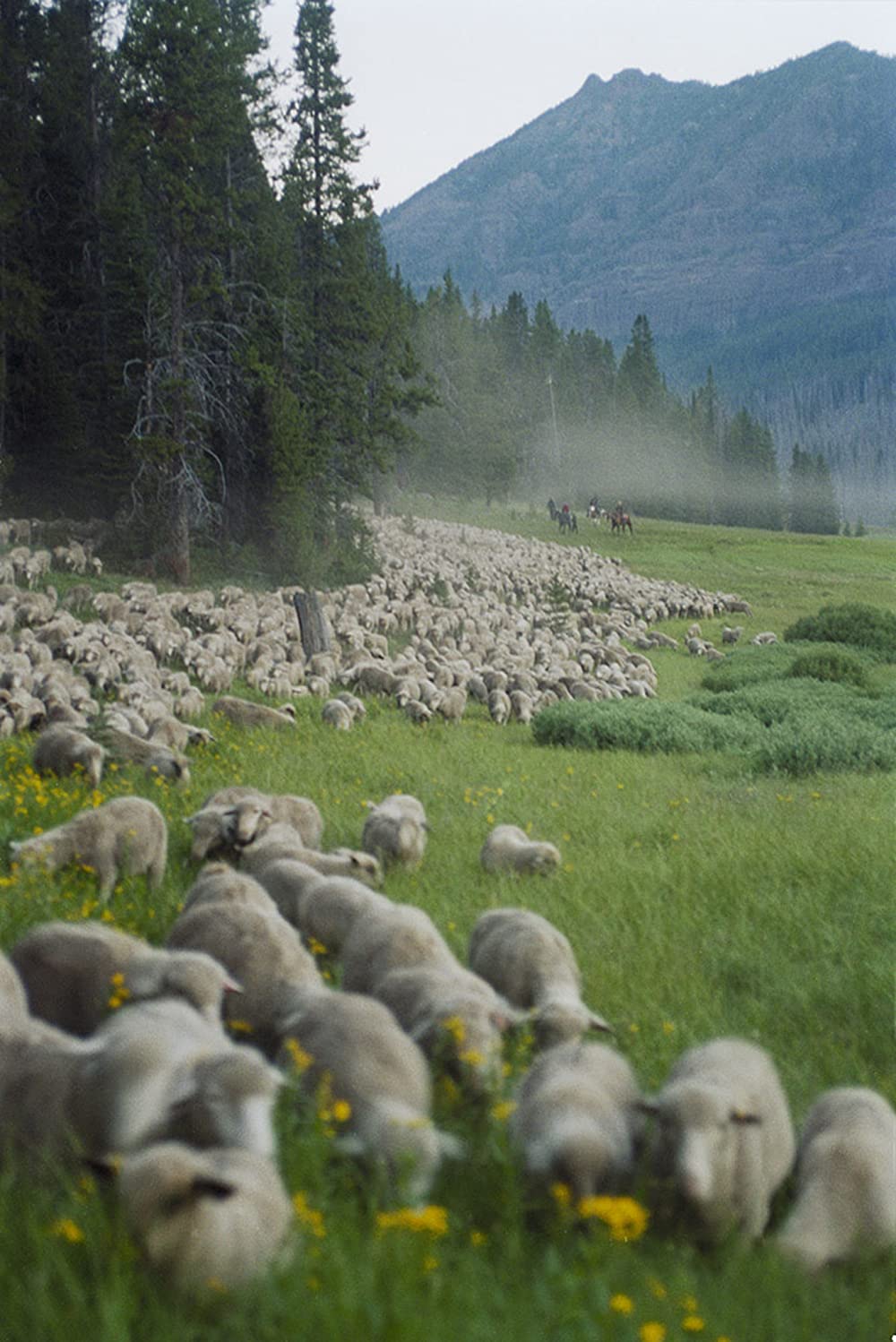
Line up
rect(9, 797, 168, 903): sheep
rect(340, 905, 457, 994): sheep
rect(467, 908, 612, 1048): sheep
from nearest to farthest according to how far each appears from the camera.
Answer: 1. rect(340, 905, 457, 994): sheep
2. rect(467, 908, 612, 1048): sheep
3. rect(9, 797, 168, 903): sheep

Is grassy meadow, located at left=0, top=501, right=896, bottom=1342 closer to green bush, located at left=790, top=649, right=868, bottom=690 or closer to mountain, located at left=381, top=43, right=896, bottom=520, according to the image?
green bush, located at left=790, top=649, right=868, bottom=690

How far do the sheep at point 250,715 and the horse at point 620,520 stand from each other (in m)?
5.98

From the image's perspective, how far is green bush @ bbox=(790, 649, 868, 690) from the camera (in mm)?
12836

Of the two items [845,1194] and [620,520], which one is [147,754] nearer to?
[845,1194]

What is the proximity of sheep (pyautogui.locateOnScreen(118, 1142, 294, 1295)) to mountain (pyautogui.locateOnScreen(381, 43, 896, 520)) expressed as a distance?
1092 centimetres

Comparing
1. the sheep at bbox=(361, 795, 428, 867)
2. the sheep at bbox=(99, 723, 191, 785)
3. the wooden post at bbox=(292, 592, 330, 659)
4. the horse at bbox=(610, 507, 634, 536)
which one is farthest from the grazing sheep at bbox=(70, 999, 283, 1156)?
the horse at bbox=(610, 507, 634, 536)

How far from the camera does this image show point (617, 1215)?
10.8ft

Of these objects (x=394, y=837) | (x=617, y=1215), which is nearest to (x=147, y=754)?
(x=394, y=837)

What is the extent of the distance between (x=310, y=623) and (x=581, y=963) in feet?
34.5

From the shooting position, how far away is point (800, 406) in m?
14.6

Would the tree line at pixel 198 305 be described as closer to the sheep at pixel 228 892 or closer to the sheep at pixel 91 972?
the sheep at pixel 228 892

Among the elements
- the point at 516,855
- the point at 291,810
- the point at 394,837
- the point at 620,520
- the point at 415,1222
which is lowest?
the point at 516,855

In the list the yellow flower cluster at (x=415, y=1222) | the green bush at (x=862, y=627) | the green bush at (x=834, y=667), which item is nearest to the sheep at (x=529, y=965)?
the yellow flower cluster at (x=415, y=1222)

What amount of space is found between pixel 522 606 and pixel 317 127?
9.81 metres
